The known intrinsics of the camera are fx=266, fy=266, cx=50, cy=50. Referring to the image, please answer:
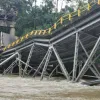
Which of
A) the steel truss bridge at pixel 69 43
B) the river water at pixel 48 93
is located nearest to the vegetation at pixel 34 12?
the steel truss bridge at pixel 69 43

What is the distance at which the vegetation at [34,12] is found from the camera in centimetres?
6312

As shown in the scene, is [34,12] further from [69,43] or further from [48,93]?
[48,93]

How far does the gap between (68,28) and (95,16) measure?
13.3ft

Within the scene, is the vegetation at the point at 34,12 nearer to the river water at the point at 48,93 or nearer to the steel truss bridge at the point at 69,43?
the steel truss bridge at the point at 69,43

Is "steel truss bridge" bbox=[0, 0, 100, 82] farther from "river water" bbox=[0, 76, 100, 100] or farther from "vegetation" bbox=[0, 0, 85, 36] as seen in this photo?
"vegetation" bbox=[0, 0, 85, 36]

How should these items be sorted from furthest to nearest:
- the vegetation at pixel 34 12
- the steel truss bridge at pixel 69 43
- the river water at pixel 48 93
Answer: the vegetation at pixel 34 12, the steel truss bridge at pixel 69 43, the river water at pixel 48 93

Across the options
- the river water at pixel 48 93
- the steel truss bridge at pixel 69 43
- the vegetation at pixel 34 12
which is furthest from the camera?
the vegetation at pixel 34 12

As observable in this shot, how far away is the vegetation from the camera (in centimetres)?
6312

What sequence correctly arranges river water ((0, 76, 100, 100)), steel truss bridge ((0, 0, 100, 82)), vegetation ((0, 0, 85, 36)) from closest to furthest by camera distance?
1. river water ((0, 76, 100, 100))
2. steel truss bridge ((0, 0, 100, 82))
3. vegetation ((0, 0, 85, 36))

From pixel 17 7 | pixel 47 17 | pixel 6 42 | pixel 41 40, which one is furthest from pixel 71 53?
pixel 17 7

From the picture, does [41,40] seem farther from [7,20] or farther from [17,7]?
[17,7]

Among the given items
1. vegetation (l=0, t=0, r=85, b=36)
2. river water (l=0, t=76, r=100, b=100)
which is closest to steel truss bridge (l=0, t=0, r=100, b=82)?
river water (l=0, t=76, r=100, b=100)

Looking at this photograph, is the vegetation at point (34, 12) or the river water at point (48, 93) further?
the vegetation at point (34, 12)

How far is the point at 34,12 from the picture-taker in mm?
65000
